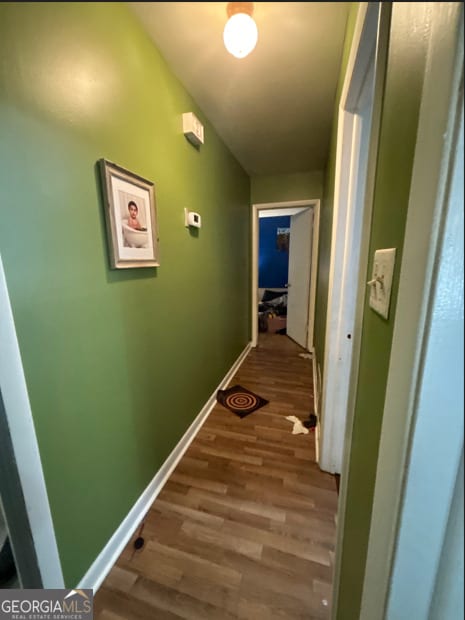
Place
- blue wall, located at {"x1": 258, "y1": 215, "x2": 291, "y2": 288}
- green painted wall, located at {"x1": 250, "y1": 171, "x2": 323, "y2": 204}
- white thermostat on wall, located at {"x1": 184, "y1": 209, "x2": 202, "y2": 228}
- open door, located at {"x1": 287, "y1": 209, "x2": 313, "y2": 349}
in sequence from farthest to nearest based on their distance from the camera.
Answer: blue wall, located at {"x1": 258, "y1": 215, "x2": 291, "y2": 288}
open door, located at {"x1": 287, "y1": 209, "x2": 313, "y2": 349}
green painted wall, located at {"x1": 250, "y1": 171, "x2": 323, "y2": 204}
white thermostat on wall, located at {"x1": 184, "y1": 209, "x2": 202, "y2": 228}

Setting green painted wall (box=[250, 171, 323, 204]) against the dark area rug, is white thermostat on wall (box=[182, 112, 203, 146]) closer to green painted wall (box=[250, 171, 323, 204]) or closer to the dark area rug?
green painted wall (box=[250, 171, 323, 204])

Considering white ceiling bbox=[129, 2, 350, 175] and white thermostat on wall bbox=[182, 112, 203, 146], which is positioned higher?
white thermostat on wall bbox=[182, 112, 203, 146]

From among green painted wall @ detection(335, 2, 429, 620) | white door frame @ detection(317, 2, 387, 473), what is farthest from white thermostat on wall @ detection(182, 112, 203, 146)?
green painted wall @ detection(335, 2, 429, 620)

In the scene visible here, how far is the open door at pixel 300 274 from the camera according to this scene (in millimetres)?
3500

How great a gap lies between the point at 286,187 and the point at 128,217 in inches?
105

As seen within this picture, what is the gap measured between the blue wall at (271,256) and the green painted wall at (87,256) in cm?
420

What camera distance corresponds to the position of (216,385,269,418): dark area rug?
7.31 ft

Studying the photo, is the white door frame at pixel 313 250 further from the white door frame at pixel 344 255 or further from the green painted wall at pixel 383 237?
the green painted wall at pixel 383 237

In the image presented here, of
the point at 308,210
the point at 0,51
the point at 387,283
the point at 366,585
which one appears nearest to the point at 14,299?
the point at 0,51

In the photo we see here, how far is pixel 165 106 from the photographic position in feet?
4.00

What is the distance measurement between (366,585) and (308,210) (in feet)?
11.6

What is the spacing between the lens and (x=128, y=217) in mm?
1102

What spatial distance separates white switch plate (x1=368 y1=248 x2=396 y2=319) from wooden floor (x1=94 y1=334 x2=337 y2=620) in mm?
1231

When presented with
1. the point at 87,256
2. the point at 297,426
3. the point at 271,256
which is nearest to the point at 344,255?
the point at 87,256
